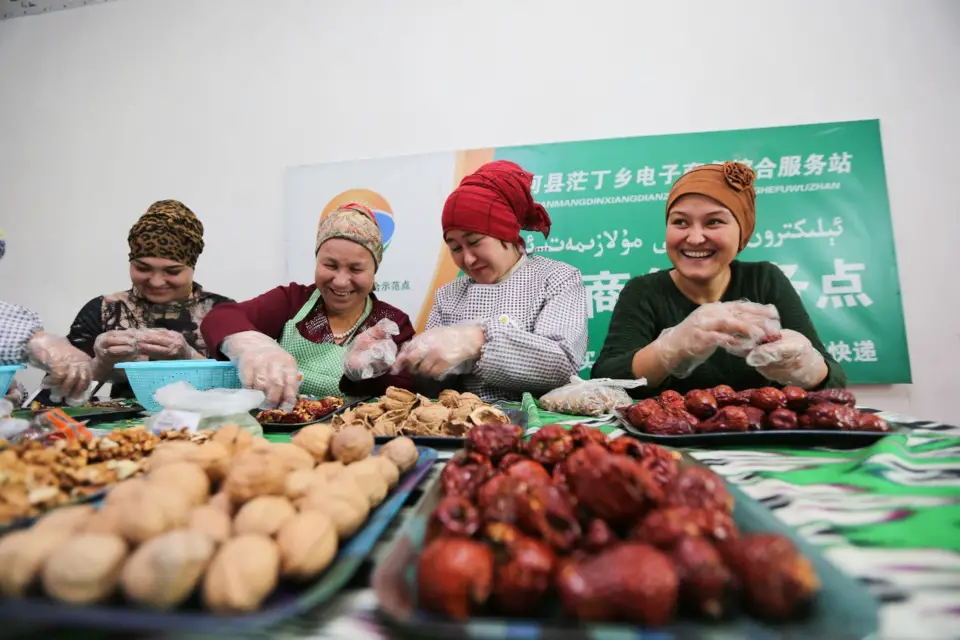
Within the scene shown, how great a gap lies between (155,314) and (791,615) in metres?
2.76

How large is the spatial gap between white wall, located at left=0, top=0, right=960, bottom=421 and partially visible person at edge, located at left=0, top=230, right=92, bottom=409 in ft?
5.42

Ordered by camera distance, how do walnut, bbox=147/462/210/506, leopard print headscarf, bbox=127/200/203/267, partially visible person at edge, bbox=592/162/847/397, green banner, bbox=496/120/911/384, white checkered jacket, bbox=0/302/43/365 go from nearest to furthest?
walnut, bbox=147/462/210/506
partially visible person at edge, bbox=592/162/847/397
white checkered jacket, bbox=0/302/43/365
leopard print headscarf, bbox=127/200/203/267
green banner, bbox=496/120/911/384

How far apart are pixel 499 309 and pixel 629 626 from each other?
1.61m

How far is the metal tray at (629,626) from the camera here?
347mm

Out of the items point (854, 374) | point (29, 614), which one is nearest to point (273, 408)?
point (29, 614)

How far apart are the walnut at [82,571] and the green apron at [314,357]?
1516 mm

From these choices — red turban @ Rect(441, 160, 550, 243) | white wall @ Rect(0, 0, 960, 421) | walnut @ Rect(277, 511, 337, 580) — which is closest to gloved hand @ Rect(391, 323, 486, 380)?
red turban @ Rect(441, 160, 550, 243)

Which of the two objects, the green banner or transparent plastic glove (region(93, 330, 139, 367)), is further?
the green banner

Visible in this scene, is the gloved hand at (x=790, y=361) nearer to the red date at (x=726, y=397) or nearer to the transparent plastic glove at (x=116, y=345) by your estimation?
the red date at (x=726, y=397)

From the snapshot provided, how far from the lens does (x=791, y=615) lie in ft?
1.31

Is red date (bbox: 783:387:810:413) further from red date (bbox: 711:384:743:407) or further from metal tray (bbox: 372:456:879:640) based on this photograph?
metal tray (bbox: 372:456:879:640)

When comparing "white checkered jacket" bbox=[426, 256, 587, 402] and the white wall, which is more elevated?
the white wall

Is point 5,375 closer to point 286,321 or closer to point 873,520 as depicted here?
point 286,321

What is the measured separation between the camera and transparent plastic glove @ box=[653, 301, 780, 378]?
1.39 meters
